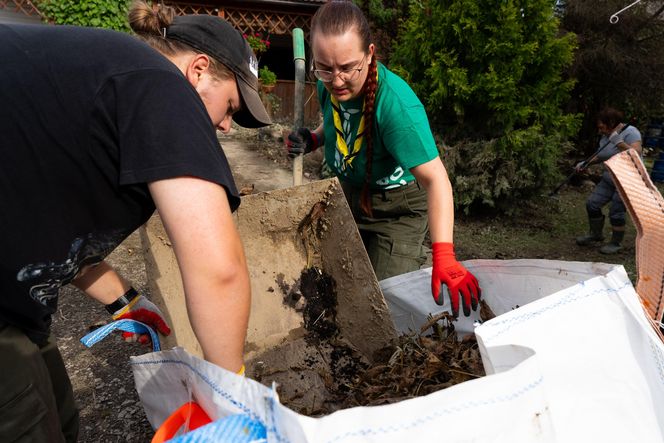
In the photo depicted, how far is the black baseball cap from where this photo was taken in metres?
1.05

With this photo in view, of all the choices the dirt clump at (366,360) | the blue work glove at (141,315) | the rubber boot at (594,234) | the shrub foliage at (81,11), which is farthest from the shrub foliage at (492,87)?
the shrub foliage at (81,11)

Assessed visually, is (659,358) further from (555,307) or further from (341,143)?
(341,143)

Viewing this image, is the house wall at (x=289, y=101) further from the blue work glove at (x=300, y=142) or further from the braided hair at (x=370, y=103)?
the braided hair at (x=370, y=103)

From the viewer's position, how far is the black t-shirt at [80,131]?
2.47 feet

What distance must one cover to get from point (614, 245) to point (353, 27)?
13.8 feet

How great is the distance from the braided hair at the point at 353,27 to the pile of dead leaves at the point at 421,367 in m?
0.77

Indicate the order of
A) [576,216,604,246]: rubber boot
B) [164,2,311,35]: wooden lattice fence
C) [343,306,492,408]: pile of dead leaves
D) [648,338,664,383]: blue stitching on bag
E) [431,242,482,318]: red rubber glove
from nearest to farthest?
[648,338,664,383]: blue stitching on bag < [343,306,492,408]: pile of dead leaves < [431,242,482,318]: red rubber glove < [576,216,604,246]: rubber boot < [164,2,311,35]: wooden lattice fence

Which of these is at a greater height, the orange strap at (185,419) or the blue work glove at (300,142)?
the blue work glove at (300,142)

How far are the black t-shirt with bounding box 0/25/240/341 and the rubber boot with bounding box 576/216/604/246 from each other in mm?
4785

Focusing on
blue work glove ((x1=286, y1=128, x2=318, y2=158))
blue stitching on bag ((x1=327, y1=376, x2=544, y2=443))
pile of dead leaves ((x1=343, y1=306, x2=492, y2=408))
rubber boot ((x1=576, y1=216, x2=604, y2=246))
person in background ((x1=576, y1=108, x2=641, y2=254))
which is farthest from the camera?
Answer: rubber boot ((x1=576, y1=216, x2=604, y2=246))

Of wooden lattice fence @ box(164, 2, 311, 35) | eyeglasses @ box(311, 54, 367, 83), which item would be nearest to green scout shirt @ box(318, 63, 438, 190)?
eyeglasses @ box(311, 54, 367, 83)

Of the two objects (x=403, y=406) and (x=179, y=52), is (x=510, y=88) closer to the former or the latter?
(x=179, y=52)

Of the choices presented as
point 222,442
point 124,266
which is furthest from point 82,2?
point 222,442

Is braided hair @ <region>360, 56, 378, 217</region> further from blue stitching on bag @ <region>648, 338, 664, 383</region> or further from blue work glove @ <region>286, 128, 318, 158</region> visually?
blue stitching on bag @ <region>648, 338, 664, 383</region>
